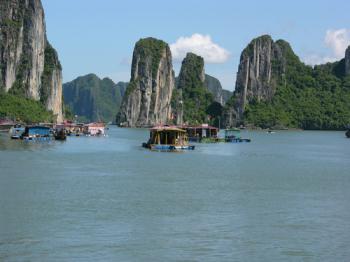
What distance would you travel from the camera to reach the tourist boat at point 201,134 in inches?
5045

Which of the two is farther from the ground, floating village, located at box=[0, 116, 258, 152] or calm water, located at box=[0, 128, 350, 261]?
floating village, located at box=[0, 116, 258, 152]

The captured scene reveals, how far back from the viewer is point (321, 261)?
27.5 meters

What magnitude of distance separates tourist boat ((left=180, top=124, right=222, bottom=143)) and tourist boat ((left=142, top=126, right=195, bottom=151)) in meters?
29.8

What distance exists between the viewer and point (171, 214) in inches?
1471

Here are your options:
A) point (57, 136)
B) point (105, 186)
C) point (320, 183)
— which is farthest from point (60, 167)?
point (57, 136)

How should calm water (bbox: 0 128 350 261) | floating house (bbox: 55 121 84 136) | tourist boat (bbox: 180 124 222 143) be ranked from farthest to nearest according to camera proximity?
1. floating house (bbox: 55 121 84 136)
2. tourist boat (bbox: 180 124 222 143)
3. calm water (bbox: 0 128 350 261)

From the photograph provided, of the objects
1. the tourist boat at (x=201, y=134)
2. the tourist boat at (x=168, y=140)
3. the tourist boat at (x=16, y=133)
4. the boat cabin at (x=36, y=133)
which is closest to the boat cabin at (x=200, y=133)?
the tourist boat at (x=201, y=134)

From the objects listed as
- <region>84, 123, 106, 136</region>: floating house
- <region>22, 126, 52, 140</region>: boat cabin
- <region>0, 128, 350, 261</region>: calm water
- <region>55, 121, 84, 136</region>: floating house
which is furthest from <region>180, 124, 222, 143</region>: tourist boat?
<region>0, 128, 350, 261</region>: calm water

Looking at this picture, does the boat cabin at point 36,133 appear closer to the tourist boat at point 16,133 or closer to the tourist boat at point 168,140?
the tourist boat at point 16,133

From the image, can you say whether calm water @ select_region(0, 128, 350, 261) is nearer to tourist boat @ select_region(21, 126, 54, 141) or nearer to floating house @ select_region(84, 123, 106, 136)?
tourist boat @ select_region(21, 126, 54, 141)

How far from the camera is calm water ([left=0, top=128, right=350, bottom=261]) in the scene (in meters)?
28.8

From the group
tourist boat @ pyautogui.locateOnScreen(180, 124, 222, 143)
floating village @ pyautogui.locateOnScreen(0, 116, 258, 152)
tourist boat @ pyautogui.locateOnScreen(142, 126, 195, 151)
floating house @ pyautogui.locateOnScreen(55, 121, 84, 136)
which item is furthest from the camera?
floating house @ pyautogui.locateOnScreen(55, 121, 84, 136)

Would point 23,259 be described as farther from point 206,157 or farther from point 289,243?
point 206,157

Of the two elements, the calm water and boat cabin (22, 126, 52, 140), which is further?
boat cabin (22, 126, 52, 140)
